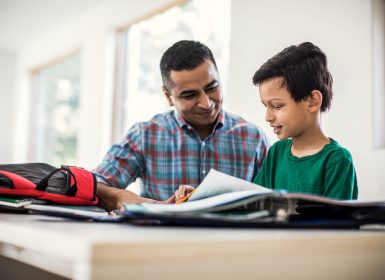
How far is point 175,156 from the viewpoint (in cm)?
174

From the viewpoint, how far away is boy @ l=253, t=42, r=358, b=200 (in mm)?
1088

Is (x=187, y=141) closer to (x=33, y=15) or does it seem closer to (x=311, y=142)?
(x=311, y=142)

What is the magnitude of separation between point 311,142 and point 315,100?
0.30 feet

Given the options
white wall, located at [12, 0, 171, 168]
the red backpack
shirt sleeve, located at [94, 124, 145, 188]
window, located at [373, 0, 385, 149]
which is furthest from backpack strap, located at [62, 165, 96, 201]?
white wall, located at [12, 0, 171, 168]

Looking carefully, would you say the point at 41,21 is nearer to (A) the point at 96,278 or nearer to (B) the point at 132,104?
(B) the point at 132,104

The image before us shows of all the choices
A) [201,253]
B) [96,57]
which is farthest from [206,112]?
[96,57]

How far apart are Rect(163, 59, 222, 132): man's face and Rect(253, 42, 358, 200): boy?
0.50 m

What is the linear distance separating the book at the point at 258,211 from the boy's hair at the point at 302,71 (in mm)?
447

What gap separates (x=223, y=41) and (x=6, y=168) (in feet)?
6.73

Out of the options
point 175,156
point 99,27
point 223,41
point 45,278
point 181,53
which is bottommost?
point 45,278

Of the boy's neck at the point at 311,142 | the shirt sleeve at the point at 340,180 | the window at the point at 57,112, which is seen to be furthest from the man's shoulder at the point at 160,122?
the window at the point at 57,112

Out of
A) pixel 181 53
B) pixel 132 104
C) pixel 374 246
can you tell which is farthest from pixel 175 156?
pixel 132 104

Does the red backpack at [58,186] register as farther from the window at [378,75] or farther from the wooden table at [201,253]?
the window at [378,75]

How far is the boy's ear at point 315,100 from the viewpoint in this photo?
1125mm
